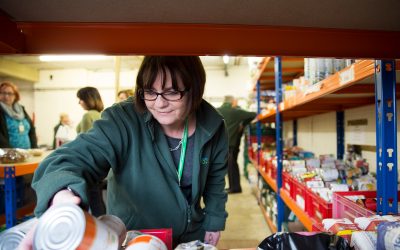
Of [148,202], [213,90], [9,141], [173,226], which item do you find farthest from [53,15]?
[213,90]

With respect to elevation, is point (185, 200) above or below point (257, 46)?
below

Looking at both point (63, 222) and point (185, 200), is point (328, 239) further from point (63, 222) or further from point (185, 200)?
point (185, 200)

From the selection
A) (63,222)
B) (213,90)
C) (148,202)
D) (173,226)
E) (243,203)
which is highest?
(213,90)

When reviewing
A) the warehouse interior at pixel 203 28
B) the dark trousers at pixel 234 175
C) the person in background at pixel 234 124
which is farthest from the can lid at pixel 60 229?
the dark trousers at pixel 234 175

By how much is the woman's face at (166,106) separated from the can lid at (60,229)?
2.01 ft

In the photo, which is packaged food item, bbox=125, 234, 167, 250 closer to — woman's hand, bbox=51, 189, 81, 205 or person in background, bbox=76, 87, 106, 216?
woman's hand, bbox=51, 189, 81, 205

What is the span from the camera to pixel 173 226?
1.31 metres

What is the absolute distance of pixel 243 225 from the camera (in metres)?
3.89

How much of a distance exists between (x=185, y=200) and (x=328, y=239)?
2.23ft

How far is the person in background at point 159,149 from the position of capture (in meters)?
1.09

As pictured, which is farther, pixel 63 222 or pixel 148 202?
pixel 148 202

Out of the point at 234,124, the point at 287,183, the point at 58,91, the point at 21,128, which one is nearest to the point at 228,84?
the point at 234,124

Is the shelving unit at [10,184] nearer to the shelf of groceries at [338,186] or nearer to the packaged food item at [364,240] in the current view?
the shelf of groceries at [338,186]

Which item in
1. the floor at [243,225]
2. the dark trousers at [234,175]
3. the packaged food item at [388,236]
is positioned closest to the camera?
the packaged food item at [388,236]
